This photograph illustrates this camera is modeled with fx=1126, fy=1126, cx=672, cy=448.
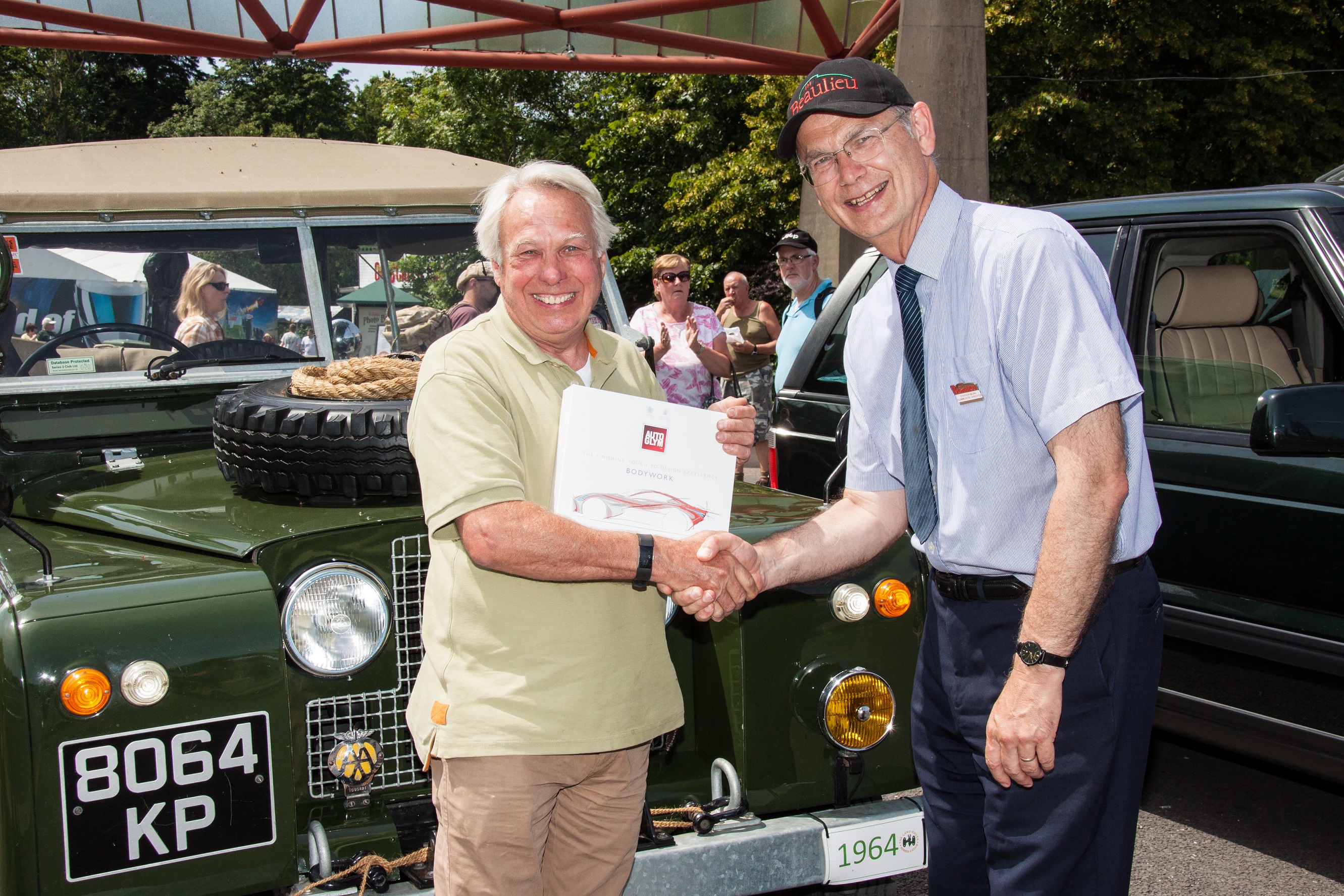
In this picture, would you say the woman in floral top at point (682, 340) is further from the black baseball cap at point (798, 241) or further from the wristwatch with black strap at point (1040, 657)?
the wristwatch with black strap at point (1040, 657)

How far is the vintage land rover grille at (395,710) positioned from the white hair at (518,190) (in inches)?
26.9

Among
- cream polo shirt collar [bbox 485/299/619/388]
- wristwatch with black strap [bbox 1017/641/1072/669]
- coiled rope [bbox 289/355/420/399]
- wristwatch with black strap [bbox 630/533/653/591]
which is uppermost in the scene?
cream polo shirt collar [bbox 485/299/619/388]

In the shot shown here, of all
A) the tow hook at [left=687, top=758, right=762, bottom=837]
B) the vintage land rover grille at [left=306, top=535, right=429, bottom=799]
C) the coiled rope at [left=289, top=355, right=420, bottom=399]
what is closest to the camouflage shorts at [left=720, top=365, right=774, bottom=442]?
the coiled rope at [left=289, top=355, right=420, bottom=399]

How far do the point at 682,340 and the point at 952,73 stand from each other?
3347mm

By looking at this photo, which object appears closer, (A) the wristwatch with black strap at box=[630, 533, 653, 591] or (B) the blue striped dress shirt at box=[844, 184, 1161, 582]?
(B) the blue striped dress shirt at box=[844, 184, 1161, 582]

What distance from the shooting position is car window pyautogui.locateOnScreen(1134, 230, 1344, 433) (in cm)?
366

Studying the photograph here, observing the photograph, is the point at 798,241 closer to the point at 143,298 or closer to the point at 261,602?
the point at 143,298

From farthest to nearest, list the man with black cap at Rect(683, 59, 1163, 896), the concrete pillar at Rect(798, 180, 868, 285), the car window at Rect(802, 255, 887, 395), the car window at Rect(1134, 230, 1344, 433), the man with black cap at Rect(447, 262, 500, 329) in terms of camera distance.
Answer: the concrete pillar at Rect(798, 180, 868, 285), the car window at Rect(802, 255, 887, 395), the man with black cap at Rect(447, 262, 500, 329), the car window at Rect(1134, 230, 1344, 433), the man with black cap at Rect(683, 59, 1163, 896)

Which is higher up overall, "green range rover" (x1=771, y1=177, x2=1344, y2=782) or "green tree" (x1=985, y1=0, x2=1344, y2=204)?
"green tree" (x1=985, y1=0, x2=1344, y2=204)

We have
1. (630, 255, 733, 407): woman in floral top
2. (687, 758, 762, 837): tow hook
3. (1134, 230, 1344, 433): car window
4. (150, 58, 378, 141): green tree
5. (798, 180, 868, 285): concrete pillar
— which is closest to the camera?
(687, 758, 762, 837): tow hook

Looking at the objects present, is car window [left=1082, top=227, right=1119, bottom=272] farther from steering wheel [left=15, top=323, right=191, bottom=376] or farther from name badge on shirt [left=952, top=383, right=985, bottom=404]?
steering wheel [left=15, top=323, right=191, bottom=376]

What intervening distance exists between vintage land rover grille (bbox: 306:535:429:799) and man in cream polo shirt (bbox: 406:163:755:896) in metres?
0.34

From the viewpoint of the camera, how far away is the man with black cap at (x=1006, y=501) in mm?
1854

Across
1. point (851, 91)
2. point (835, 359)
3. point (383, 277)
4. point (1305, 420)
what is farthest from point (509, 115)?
point (851, 91)
